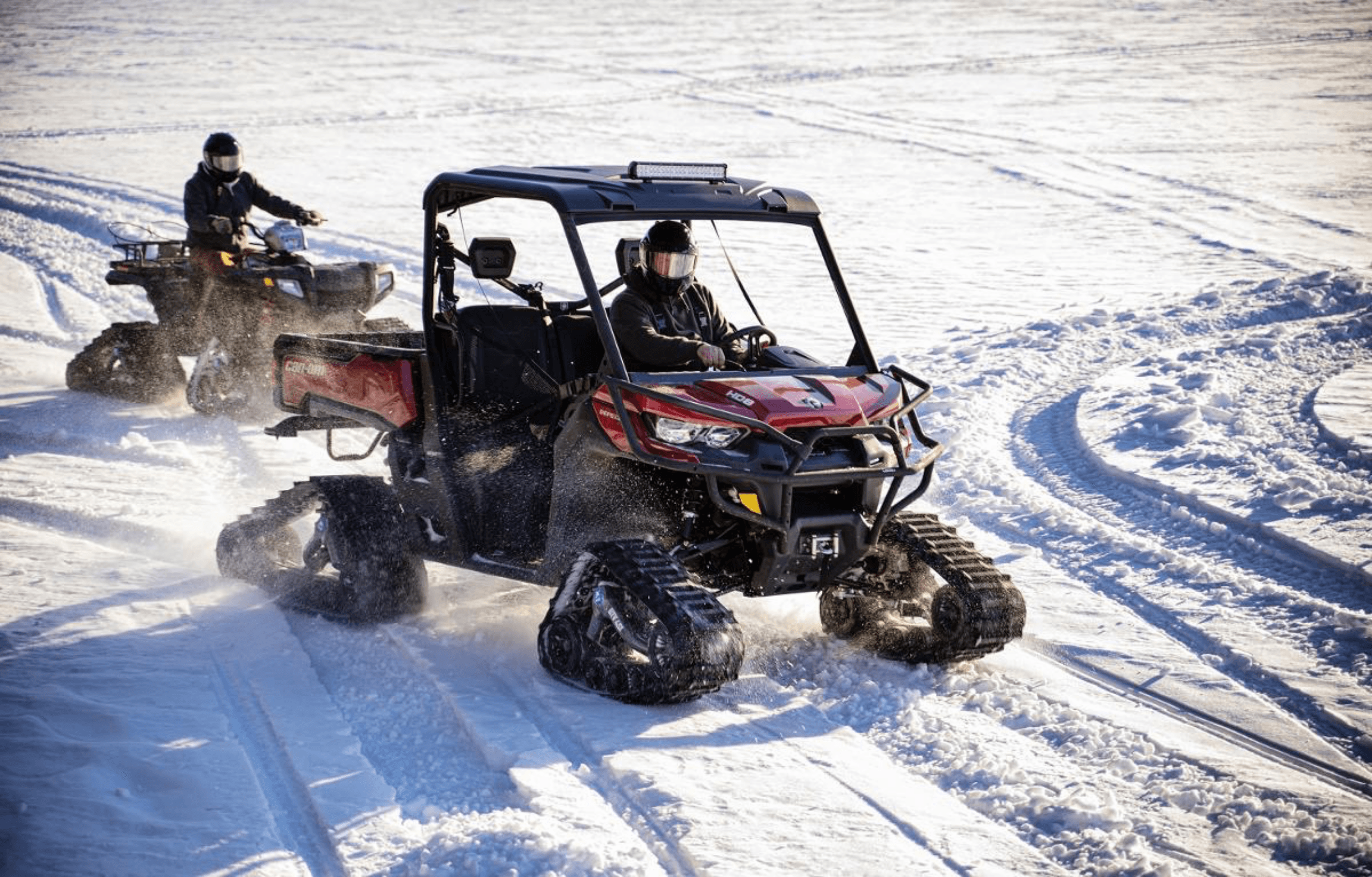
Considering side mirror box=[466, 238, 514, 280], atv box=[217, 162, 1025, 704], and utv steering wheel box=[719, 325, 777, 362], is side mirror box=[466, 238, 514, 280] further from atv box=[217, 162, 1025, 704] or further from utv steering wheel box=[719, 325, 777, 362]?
utv steering wheel box=[719, 325, 777, 362]

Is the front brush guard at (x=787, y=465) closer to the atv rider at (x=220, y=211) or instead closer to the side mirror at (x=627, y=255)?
the side mirror at (x=627, y=255)

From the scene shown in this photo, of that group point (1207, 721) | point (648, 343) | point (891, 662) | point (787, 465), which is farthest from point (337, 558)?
point (1207, 721)

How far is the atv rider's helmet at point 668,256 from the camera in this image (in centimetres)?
555

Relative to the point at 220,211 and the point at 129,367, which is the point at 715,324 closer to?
the point at 129,367

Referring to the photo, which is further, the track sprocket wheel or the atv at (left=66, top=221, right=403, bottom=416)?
the track sprocket wheel

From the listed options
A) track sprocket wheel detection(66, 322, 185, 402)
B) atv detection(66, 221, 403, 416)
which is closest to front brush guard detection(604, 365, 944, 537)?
atv detection(66, 221, 403, 416)

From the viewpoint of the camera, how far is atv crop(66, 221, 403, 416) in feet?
31.9

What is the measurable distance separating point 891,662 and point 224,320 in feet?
21.6

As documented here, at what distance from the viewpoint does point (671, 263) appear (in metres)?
5.55

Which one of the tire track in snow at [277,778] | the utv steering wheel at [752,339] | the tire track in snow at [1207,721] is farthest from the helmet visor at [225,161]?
the tire track in snow at [1207,721]

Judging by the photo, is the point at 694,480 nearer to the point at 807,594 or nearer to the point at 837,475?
the point at 837,475

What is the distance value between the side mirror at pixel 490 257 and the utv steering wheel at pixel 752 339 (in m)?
0.98

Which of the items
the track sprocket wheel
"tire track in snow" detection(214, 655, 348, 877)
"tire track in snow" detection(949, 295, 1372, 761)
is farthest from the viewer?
the track sprocket wheel

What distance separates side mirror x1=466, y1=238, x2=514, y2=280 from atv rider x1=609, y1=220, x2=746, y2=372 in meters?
0.47
